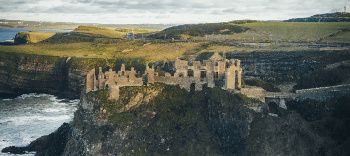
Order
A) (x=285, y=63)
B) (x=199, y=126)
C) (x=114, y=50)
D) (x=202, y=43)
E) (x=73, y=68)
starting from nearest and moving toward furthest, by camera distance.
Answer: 1. (x=199, y=126)
2. (x=285, y=63)
3. (x=73, y=68)
4. (x=202, y=43)
5. (x=114, y=50)

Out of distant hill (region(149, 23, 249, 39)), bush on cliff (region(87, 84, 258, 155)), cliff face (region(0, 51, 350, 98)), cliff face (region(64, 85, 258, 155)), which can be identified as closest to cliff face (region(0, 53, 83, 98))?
cliff face (region(0, 51, 350, 98))

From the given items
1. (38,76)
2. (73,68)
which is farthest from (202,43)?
(38,76)

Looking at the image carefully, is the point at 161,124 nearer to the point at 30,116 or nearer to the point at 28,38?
the point at 30,116

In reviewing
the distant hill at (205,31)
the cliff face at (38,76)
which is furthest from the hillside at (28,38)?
the distant hill at (205,31)

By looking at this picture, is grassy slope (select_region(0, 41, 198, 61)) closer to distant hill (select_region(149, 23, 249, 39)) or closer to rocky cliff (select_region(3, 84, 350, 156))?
distant hill (select_region(149, 23, 249, 39))

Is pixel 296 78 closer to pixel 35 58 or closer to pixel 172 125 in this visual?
pixel 172 125

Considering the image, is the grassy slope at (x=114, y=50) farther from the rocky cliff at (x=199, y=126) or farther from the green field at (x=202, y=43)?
the rocky cliff at (x=199, y=126)

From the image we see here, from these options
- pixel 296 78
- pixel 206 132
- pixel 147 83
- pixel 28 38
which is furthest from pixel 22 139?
pixel 28 38
